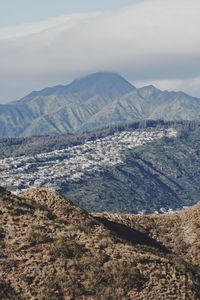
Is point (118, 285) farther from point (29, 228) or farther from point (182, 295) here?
point (29, 228)

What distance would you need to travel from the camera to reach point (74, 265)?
3209 cm

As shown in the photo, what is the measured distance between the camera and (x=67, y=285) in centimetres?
3066

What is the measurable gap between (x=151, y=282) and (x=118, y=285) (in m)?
1.77

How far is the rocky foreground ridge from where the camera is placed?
100ft

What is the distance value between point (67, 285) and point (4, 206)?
9.44 metres

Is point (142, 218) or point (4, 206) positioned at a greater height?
point (4, 206)

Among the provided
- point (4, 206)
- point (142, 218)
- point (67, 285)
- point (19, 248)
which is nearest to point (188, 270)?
point (67, 285)

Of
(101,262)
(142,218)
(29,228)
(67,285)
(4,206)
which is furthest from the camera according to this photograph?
(142,218)

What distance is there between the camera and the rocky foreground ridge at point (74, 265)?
30.5 m

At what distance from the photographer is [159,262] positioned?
111 ft

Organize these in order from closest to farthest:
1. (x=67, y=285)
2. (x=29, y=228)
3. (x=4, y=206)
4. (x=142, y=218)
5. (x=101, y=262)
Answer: (x=67, y=285) → (x=101, y=262) → (x=29, y=228) → (x=4, y=206) → (x=142, y=218)

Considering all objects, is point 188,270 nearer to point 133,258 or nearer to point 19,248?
point 133,258

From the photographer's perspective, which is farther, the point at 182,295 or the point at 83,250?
the point at 83,250

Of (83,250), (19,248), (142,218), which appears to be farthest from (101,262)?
(142,218)
